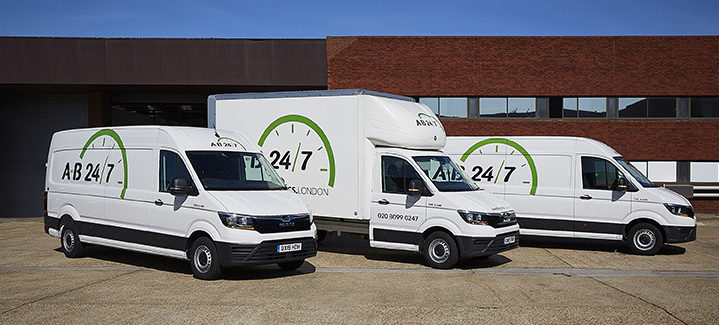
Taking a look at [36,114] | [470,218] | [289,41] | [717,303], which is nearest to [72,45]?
[36,114]

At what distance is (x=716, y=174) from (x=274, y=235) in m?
20.7

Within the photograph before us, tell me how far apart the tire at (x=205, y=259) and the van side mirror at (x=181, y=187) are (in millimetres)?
712

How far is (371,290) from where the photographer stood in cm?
971

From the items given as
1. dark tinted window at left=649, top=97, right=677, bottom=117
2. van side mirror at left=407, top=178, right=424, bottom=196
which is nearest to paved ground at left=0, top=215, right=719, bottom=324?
van side mirror at left=407, top=178, right=424, bottom=196

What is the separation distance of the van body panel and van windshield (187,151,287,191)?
227 inches

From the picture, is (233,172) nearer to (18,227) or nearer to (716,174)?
(18,227)

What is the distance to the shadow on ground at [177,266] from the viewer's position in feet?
36.1

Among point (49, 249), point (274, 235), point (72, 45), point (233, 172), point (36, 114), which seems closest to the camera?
point (274, 235)

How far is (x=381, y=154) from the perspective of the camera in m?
12.7

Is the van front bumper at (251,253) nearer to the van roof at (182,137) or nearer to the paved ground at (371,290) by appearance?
the paved ground at (371,290)

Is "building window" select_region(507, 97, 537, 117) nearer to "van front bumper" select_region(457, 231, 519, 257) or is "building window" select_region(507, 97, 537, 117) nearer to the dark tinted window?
the dark tinted window

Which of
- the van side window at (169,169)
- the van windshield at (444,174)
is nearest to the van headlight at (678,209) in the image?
the van windshield at (444,174)

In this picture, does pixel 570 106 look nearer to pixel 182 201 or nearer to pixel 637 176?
pixel 637 176

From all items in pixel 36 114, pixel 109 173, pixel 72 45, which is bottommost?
pixel 109 173
